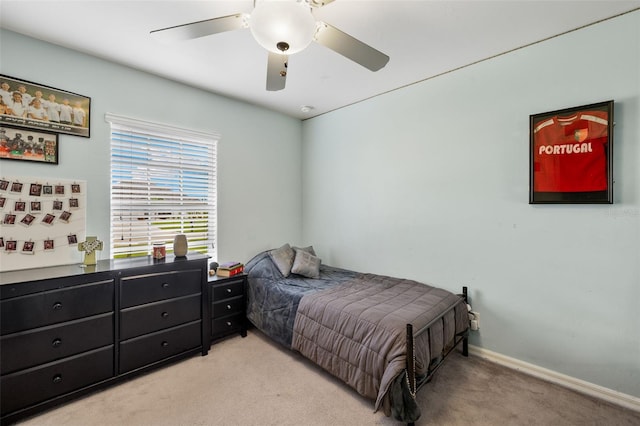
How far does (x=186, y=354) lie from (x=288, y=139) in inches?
114

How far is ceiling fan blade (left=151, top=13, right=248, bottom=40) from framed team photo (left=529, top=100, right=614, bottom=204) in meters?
2.31

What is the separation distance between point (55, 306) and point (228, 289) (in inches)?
52.0

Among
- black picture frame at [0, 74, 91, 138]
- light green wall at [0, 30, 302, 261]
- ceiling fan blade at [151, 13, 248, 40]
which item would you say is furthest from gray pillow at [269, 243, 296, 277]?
ceiling fan blade at [151, 13, 248, 40]

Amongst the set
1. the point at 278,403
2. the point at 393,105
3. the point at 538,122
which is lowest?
the point at 278,403

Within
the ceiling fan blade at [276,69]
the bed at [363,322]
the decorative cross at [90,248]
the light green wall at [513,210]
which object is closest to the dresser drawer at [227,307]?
the bed at [363,322]

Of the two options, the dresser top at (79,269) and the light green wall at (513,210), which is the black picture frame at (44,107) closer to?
the dresser top at (79,269)

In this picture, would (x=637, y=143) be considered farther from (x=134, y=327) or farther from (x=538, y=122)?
(x=134, y=327)

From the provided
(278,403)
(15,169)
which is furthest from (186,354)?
(15,169)

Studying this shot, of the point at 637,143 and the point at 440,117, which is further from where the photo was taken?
the point at 440,117

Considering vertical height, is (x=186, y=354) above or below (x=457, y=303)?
below

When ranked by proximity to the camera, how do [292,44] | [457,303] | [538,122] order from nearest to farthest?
[292,44] → [538,122] → [457,303]

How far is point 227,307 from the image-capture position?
113 inches

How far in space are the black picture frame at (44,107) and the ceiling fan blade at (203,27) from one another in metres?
1.42

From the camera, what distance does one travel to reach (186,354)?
8.20ft
